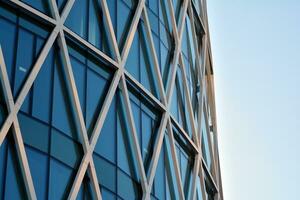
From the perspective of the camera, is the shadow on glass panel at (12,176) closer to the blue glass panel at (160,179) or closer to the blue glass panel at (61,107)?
the blue glass panel at (61,107)

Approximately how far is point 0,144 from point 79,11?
9337mm

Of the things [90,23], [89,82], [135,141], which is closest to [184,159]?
[135,141]

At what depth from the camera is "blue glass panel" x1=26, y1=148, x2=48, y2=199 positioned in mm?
33594

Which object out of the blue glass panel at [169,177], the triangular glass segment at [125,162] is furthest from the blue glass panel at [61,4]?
the blue glass panel at [169,177]

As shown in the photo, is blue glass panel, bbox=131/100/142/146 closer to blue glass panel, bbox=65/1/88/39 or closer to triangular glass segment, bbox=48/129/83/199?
blue glass panel, bbox=65/1/88/39

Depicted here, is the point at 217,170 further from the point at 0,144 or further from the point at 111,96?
the point at 0,144

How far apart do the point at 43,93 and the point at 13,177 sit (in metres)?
4.16

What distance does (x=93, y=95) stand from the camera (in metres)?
38.8

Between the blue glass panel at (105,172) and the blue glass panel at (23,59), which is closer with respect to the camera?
the blue glass panel at (23,59)

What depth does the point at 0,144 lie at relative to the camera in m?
32.3

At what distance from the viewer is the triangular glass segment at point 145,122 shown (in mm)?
41875

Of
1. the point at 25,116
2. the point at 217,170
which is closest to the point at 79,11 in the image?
the point at 25,116

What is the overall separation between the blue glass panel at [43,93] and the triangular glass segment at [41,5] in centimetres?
149

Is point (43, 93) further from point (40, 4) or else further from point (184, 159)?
point (184, 159)
